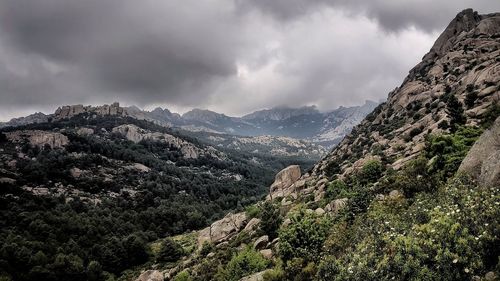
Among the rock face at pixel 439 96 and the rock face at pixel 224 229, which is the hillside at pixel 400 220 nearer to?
the rock face at pixel 224 229

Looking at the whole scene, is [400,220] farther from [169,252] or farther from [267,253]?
[169,252]

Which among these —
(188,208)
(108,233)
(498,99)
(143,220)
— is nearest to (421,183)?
(498,99)

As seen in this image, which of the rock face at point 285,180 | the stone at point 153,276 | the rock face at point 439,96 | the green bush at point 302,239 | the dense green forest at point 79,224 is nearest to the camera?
the green bush at point 302,239

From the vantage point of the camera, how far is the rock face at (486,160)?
25566 mm

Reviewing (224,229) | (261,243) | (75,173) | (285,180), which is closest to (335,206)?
(261,243)

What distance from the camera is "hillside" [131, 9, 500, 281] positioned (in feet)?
65.2

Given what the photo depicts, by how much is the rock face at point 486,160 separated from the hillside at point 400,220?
107 mm

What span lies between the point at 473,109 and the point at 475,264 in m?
55.4

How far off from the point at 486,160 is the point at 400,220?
841 cm

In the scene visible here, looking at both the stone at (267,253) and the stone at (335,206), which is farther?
the stone at (335,206)

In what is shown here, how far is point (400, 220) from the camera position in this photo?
27.8 m

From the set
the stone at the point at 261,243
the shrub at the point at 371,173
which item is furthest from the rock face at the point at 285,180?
the stone at the point at 261,243

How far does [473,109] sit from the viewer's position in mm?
63156

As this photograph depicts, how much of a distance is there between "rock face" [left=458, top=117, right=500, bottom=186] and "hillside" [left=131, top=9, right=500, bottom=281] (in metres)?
0.11
